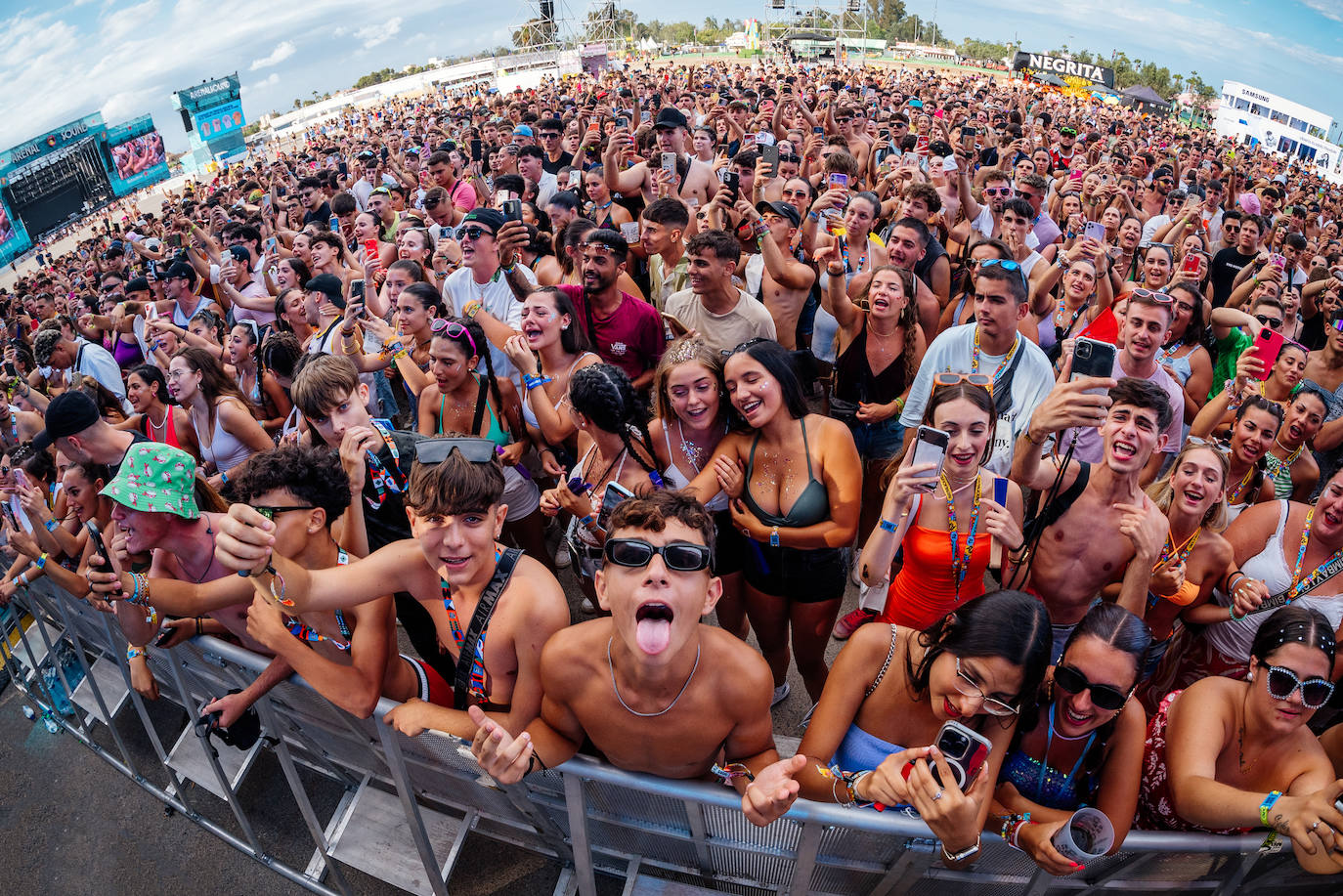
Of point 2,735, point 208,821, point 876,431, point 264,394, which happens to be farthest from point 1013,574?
point 2,735

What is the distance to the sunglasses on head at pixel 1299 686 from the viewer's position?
197 centimetres

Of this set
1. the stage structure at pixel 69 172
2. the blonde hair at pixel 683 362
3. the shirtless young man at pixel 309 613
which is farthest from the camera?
the stage structure at pixel 69 172

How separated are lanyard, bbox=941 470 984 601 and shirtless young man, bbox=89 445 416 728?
2.10 metres

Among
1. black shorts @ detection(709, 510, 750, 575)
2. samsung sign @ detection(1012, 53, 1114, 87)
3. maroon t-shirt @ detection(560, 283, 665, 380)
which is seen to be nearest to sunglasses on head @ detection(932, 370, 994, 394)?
black shorts @ detection(709, 510, 750, 575)

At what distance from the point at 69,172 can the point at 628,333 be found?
3761cm

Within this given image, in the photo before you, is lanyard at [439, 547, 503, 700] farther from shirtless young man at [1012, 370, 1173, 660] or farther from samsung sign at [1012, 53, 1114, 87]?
samsung sign at [1012, 53, 1114, 87]

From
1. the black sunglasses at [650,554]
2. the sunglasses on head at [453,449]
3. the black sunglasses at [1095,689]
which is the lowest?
the black sunglasses at [1095,689]

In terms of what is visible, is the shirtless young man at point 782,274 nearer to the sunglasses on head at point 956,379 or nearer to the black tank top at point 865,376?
the black tank top at point 865,376

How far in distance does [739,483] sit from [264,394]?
369 centimetres

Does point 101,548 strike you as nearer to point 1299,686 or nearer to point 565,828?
point 565,828

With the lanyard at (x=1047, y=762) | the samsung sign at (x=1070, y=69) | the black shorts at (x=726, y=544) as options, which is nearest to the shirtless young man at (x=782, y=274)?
the black shorts at (x=726, y=544)

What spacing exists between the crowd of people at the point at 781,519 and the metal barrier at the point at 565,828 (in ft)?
0.36

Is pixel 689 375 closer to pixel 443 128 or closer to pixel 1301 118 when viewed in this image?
pixel 443 128

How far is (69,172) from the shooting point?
29719 millimetres
